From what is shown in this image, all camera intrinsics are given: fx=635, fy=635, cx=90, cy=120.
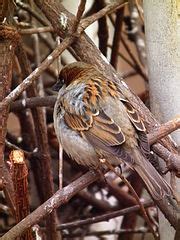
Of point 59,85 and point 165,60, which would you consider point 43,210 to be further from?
point 59,85

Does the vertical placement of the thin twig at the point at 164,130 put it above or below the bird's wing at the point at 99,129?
above

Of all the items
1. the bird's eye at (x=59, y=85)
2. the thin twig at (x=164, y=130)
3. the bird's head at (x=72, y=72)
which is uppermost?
the bird's head at (x=72, y=72)

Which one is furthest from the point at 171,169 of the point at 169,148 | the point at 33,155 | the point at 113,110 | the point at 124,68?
the point at 124,68

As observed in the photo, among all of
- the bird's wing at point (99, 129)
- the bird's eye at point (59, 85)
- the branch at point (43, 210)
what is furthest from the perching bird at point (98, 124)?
the branch at point (43, 210)

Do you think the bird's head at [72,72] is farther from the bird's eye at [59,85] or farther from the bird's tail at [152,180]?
the bird's tail at [152,180]

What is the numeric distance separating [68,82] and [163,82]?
43 centimetres

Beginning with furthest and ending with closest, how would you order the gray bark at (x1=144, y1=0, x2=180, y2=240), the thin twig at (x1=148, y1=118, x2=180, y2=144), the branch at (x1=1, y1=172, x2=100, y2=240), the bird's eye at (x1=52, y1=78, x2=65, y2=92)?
the bird's eye at (x1=52, y1=78, x2=65, y2=92)
the gray bark at (x1=144, y1=0, x2=180, y2=240)
the thin twig at (x1=148, y1=118, x2=180, y2=144)
the branch at (x1=1, y1=172, x2=100, y2=240)

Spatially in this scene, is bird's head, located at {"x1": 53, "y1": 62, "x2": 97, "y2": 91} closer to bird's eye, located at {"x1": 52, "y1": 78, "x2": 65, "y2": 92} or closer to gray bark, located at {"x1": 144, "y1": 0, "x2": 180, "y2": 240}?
bird's eye, located at {"x1": 52, "y1": 78, "x2": 65, "y2": 92}

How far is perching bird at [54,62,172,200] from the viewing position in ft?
5.84

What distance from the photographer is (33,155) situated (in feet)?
7.52

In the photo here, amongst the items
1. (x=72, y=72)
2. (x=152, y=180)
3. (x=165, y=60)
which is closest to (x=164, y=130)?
(x=152, y=180)

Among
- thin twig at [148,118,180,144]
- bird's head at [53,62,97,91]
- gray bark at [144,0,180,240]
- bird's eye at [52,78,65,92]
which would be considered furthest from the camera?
bird's eye at [52,78,65,92]

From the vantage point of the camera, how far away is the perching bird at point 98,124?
178 cm

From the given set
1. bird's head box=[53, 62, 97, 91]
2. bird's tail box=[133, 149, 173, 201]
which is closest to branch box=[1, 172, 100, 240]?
bird's tail box=[133, 149, 173, 201]
